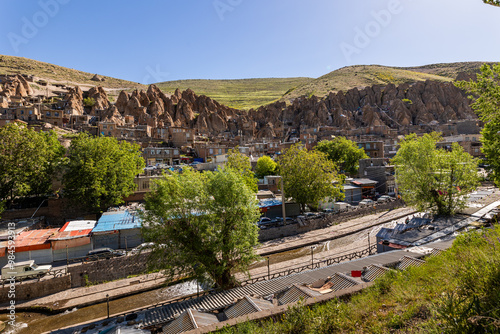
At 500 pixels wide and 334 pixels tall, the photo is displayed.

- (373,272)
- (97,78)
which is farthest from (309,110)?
(97,78)

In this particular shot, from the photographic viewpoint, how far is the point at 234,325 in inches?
271

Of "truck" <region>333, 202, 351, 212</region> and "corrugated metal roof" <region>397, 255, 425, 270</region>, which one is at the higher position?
"corrugated metal roof" <region>397, 255, 425, 270</region>

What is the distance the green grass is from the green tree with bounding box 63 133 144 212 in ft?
86.7

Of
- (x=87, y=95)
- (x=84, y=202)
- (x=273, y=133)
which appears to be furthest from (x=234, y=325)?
(x=87, y=95)

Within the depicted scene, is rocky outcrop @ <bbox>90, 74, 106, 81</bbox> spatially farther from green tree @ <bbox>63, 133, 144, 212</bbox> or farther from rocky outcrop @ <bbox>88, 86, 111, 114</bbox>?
green tree @ <bbox>63, 133, 144, 212</bbox>

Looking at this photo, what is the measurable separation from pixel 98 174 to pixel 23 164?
7097 mm

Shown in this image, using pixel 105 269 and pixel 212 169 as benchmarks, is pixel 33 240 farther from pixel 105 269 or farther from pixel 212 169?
pixel 212 169

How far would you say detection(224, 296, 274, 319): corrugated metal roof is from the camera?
Answer: 32.0ft

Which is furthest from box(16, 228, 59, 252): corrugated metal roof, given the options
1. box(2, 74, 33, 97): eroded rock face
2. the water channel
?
box(2, 74, 33, 97): eroded rock face

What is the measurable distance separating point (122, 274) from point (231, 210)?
11.5m

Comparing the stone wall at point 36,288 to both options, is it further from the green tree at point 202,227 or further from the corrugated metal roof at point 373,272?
the corrugated metal roof at point 373,272

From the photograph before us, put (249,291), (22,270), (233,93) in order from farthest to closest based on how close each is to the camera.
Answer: (233,93) < (22,270) < (249,291)

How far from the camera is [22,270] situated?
1816cm

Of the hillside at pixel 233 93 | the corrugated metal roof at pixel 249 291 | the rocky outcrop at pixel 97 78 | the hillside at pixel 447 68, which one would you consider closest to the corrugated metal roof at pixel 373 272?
the corrugated metal roof at pixel 249 291
